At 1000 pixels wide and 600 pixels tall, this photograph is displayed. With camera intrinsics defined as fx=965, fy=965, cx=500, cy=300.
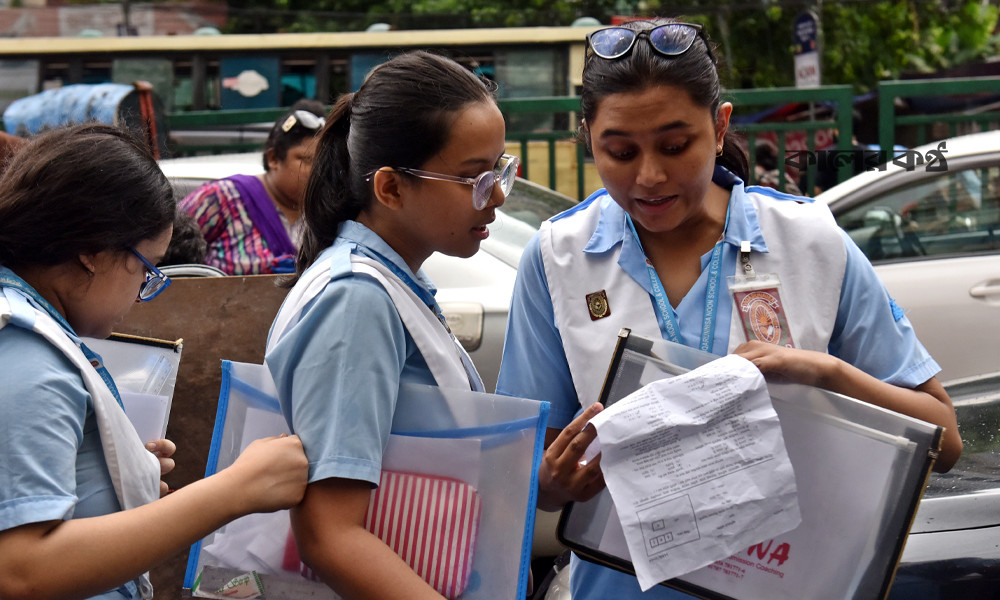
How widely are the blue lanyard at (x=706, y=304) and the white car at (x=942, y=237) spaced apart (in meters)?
3.30

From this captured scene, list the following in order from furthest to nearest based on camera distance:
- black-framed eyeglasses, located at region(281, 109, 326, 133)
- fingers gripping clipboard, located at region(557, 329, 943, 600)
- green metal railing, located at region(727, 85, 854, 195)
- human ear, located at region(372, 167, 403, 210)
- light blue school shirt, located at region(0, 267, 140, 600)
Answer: green metal railing, located at region(727, 85, 854, 195)
black-framed eyeglasses, located at region(281, 109, 326, 133)
human ear, located at region(372, 167, 403, 210)
fingers gripping clipboard, located at region(557, 329, 943, 600)
light blue school shirt, located at region(0, 267, 140, 600)

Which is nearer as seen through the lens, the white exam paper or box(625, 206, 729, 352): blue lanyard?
the white exam paper

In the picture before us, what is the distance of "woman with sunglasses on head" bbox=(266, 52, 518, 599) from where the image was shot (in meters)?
1.49

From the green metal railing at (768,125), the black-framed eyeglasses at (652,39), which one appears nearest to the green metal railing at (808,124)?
the green metal railing at (768,125)

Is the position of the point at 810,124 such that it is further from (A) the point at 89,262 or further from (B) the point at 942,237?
(A) the point at 89,262

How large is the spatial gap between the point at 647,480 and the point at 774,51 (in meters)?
14.2

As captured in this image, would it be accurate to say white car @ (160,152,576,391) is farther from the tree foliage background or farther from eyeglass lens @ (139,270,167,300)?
the tree foliage background

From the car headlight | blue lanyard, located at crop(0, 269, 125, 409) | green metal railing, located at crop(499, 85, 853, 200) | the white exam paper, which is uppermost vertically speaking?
blue lanyard, located at crop(0, 269, 125, 409)

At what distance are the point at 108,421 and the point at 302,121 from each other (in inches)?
119

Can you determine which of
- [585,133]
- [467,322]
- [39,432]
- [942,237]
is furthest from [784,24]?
[39,432]

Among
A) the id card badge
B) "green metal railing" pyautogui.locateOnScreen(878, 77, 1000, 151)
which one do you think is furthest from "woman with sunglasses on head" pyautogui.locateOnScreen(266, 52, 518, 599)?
"green metal railing" pyautogui.locateOnScreen(878, 77, 1000, 151)

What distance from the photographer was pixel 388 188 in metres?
1.76

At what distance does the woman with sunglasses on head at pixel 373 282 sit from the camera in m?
1.49

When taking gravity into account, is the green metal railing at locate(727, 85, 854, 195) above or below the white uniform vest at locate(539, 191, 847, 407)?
below
